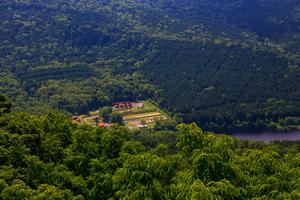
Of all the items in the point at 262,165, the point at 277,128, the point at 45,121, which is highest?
the point at 262,165

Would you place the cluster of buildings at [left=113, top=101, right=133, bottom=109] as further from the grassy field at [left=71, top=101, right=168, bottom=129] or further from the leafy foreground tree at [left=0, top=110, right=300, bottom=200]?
the leafy foreground tree at [left=0, top=110, right=300, bottom=200]

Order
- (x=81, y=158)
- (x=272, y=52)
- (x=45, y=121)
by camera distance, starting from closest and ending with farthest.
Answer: (x=81, y=158) → (x=45, y=121) → (x=272, y=52)

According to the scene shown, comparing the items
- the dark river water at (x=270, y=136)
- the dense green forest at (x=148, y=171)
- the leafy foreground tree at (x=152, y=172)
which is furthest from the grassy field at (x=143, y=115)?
the leafy foreground tree at (x=152, y=172)

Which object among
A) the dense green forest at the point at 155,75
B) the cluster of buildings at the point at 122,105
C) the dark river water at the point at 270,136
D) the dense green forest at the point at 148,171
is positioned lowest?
the cluster of buildings at the point at 122,105

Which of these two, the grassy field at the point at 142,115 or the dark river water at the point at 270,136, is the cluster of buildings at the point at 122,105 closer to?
the grassy field at the point at 142,115

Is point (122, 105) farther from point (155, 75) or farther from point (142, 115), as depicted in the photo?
point (155, 75)

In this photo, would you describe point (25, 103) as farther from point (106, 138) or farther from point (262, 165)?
point (262, 165)

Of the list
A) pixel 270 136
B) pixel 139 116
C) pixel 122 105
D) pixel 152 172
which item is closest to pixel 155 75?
pixel 122 105

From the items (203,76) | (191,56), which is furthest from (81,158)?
(191,56)
